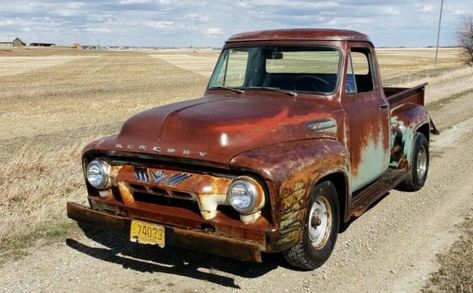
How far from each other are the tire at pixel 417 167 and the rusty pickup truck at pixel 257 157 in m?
1.21

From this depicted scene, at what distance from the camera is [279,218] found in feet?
12.1

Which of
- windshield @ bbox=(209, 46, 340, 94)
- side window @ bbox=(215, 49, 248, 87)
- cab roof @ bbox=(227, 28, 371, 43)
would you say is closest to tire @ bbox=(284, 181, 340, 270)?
windshield @ bbox=(209, 46, 340, 94)

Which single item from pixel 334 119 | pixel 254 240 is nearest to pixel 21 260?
pixel 254 240

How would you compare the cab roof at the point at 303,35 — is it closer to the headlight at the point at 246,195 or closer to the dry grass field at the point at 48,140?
the headlight at the point at 246,195

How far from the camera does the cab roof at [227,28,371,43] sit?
16.6 feet

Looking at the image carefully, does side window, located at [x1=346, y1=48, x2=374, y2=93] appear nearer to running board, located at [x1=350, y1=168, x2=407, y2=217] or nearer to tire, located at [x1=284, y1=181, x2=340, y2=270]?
running board, located at [x1=350, y1=168, x2=407, y2=217]

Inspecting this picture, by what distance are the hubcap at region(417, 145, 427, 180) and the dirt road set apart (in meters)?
1.09

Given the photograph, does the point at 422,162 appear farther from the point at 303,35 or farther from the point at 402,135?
the point at 303,35

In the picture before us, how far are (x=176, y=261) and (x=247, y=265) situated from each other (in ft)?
2.07

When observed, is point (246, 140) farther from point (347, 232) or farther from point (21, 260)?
point (21, 260)

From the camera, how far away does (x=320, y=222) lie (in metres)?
4.41

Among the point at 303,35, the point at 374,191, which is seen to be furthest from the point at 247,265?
the point at 303,35

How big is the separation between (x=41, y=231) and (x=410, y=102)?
5006 millimetres

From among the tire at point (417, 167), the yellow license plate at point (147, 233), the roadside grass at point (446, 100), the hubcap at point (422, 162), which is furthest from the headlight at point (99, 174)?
the roadside grass at point (446, 100)
